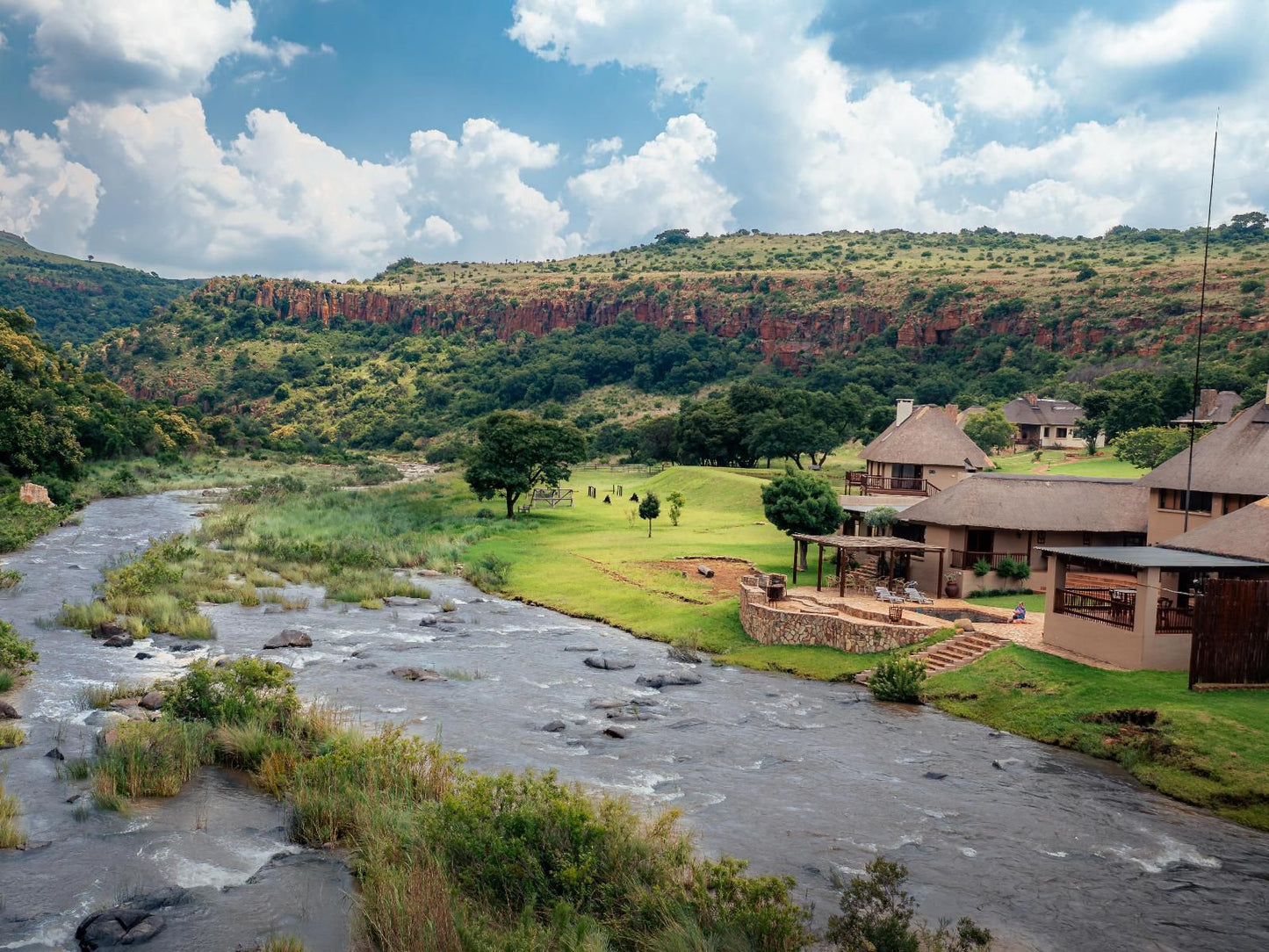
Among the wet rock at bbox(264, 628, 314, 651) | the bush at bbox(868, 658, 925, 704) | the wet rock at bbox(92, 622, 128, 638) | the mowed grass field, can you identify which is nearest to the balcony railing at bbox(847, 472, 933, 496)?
the mowed grass field

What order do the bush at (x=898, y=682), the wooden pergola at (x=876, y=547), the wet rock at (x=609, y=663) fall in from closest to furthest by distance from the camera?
the bush at (x=898, y=682), the wet rock at (x=609, y=663), the wooden pergola at (x=876, y=547)

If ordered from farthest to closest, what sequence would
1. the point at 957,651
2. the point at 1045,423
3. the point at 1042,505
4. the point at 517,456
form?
the point at 1045,423 → the point at 517,456 → the point at 1042,505 → the point at 957,651

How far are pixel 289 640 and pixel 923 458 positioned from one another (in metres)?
28.1

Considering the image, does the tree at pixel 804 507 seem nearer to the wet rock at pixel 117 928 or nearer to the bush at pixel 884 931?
the bush at pixel 884 931

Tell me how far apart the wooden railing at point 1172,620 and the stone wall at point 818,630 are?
614cm

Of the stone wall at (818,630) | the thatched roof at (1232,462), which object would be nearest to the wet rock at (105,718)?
the stone wall at (818,630)

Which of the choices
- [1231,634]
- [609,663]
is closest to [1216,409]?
[1231,634]

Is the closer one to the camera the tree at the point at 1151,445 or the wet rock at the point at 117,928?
the wet rock at the point at 117,928

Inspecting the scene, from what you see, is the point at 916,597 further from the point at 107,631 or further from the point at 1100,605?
the point at 107,631

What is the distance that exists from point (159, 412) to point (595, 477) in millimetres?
47354

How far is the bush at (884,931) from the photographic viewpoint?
1075cm

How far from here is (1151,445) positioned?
185ft

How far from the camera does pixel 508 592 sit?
38.6 m

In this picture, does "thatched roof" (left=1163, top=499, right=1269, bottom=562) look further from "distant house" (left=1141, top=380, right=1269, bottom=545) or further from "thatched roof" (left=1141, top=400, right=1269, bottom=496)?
"thatched roof" (left=1141, top=400, right=1269, bottom=496)
